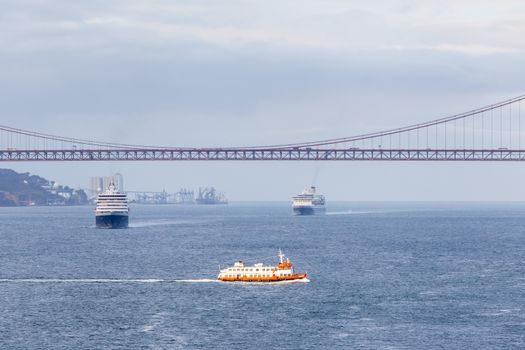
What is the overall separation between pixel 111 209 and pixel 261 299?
86.7 metres

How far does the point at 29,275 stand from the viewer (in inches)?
2987

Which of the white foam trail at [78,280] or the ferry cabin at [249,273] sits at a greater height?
the ferry cabin at [249,273]

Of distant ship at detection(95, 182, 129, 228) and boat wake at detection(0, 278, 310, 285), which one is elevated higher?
distant ship at detection(95, 182, 129, 228)

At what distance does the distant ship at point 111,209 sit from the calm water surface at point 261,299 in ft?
130

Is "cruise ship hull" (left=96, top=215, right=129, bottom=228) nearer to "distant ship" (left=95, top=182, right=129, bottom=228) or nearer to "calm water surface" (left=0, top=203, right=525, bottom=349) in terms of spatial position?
"distant ship" (left=95, top=182, right=129, bottom=228)

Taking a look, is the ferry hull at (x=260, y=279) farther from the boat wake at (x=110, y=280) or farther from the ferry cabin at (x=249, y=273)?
the boat wake at (x=110, y=280)

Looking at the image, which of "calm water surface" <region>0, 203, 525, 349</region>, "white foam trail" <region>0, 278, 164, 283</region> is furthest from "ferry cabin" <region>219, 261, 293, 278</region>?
"white foam trail" <region>0, 278, 164, 283</region>

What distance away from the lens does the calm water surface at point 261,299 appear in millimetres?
49188

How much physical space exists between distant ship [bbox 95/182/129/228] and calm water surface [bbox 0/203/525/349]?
39562 mm

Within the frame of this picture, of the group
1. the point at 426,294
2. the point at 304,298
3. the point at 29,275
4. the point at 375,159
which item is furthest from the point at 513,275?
the point at 375,159

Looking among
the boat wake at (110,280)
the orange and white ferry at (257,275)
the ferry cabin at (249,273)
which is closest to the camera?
the boat wake at (110,280)

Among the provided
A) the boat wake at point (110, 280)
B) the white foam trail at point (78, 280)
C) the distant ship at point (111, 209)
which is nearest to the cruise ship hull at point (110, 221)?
the distant ship at point (111, 209)

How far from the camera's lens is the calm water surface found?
1937 inches

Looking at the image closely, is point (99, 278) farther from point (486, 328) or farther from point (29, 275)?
point (486, 328)
